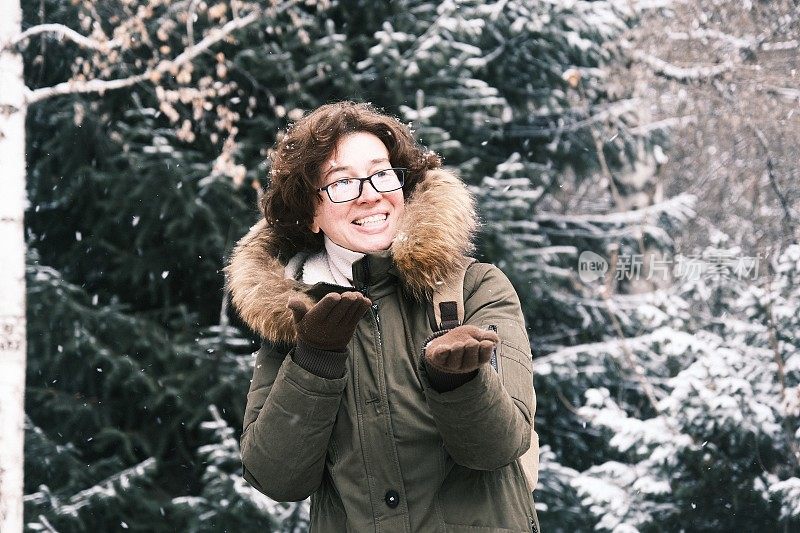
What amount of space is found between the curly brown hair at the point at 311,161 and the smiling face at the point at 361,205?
0.08 feet

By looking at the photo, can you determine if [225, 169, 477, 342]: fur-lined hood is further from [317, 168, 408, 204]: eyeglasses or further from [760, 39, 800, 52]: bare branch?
[760, 39, 800, 52]: bare branch

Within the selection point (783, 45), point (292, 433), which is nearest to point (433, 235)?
point (292, 433)

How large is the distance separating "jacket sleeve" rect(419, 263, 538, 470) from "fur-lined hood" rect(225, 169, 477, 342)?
0.32 feet

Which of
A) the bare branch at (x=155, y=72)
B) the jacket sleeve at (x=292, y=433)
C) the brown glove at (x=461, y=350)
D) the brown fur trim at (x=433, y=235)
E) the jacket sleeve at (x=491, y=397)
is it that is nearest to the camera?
the brown glove at (x=461, y=350)

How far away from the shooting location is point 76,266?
5.00 m

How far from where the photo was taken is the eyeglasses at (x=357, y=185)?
1873 mm

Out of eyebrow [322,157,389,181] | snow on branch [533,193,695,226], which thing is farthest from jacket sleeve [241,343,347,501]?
snow on branch [533,193,695,226]

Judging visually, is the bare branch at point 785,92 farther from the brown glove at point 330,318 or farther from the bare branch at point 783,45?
the brown glove at point 330,318

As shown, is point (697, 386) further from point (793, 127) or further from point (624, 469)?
point (793, 127)

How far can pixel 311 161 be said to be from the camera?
192 cm

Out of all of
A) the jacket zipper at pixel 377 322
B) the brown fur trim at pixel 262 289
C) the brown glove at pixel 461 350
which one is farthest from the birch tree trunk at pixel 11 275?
the brown glove at pixel 461 350

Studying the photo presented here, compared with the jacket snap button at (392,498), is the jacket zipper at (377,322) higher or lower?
higher

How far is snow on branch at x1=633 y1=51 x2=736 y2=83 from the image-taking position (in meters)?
5.18

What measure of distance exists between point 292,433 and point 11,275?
3.17m
